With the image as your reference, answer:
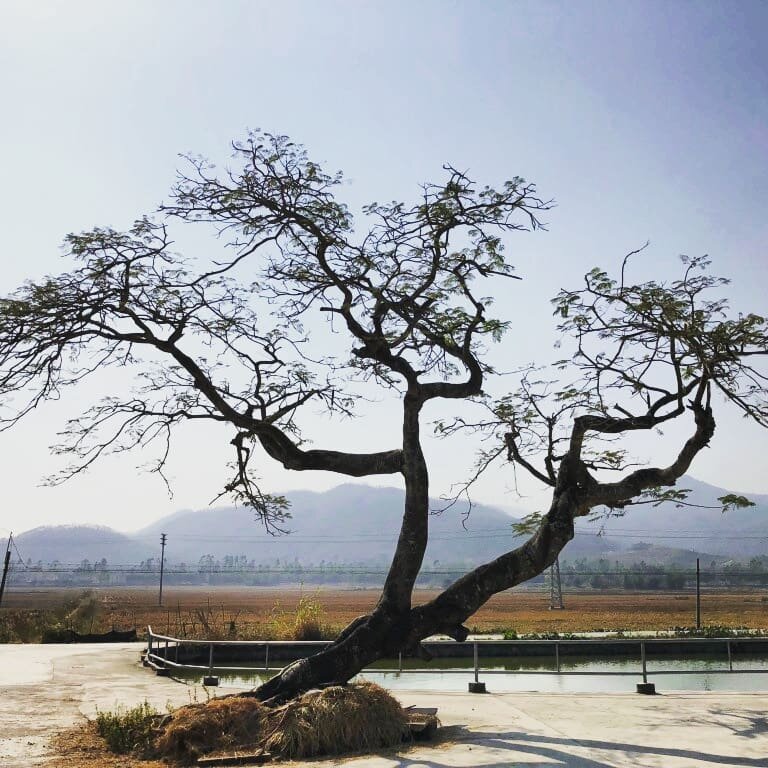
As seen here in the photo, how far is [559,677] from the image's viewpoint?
19.4 metres

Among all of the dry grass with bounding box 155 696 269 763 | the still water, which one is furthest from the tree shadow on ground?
the still water

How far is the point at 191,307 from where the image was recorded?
1176cm

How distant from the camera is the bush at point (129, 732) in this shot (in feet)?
30.6

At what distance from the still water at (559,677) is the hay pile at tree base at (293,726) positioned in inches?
253

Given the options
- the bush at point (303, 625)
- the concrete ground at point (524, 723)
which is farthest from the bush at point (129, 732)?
the bush at point (303, 625)

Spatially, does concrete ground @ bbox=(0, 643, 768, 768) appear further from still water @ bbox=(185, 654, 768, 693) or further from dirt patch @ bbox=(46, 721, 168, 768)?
still water @ bbox=(185, 654, 768, 693)

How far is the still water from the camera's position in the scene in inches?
699

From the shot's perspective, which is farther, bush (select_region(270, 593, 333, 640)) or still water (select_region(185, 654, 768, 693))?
bush (select_region(270, 593, 333, 640))

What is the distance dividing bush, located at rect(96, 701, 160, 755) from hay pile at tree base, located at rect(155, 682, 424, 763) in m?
0.27

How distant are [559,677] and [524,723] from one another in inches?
363

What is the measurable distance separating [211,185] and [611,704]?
9486 mm

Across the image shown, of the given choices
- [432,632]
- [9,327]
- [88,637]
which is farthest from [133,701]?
[88,637]

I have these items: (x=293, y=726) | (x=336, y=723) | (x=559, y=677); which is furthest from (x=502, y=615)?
(x=293, y=726)

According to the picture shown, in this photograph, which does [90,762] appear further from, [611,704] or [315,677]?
[611,704]
